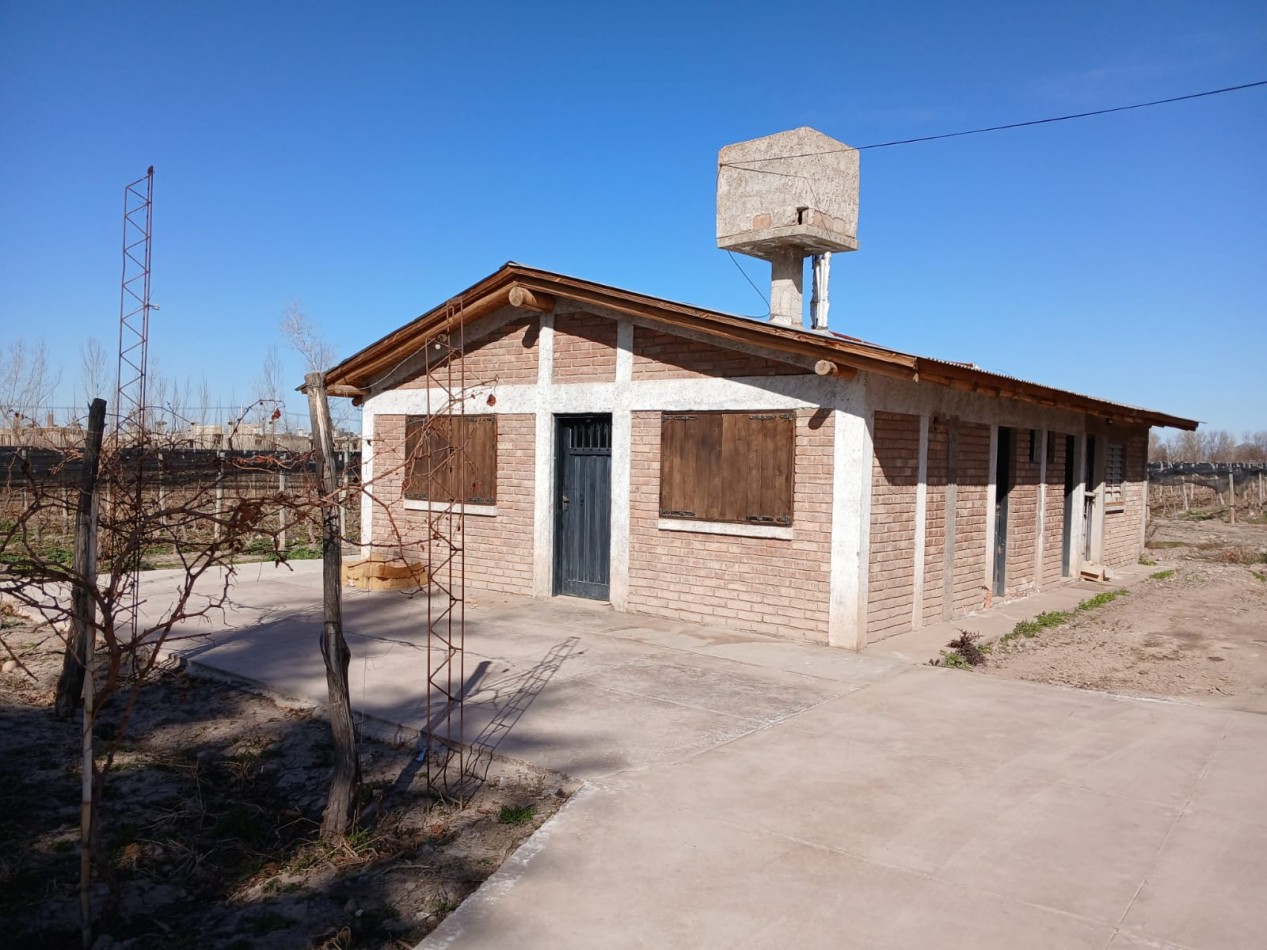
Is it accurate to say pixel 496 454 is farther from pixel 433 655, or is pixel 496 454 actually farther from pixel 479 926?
pixel 479 926

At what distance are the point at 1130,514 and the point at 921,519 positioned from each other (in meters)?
9.72

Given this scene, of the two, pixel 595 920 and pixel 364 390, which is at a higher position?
pixel 364 390

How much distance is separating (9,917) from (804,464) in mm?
7001

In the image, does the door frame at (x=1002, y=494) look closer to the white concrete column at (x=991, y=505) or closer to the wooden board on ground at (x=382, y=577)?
the white concrete column at (x=991, y=505)

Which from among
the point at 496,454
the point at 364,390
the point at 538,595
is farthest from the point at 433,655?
the point at 364,390

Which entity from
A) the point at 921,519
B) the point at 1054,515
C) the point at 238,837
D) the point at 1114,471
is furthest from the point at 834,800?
the point at 1114,471

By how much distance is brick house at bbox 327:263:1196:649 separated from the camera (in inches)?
350

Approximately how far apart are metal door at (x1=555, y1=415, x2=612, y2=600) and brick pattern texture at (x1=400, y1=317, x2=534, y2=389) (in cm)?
87

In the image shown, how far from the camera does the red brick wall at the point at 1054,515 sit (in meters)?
13.4

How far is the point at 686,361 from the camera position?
9906mm

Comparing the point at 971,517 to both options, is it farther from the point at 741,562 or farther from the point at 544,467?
the point at 544,467

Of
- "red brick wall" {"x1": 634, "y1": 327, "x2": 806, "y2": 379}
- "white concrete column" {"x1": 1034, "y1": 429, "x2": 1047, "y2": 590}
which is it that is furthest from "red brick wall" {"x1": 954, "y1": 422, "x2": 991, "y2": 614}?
"red brick wall" {"x1": 634, "y1": 327, "x2": 806, "y2": 379}

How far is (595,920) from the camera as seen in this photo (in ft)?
12.3

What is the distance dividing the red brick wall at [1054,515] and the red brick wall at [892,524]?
473 cm
